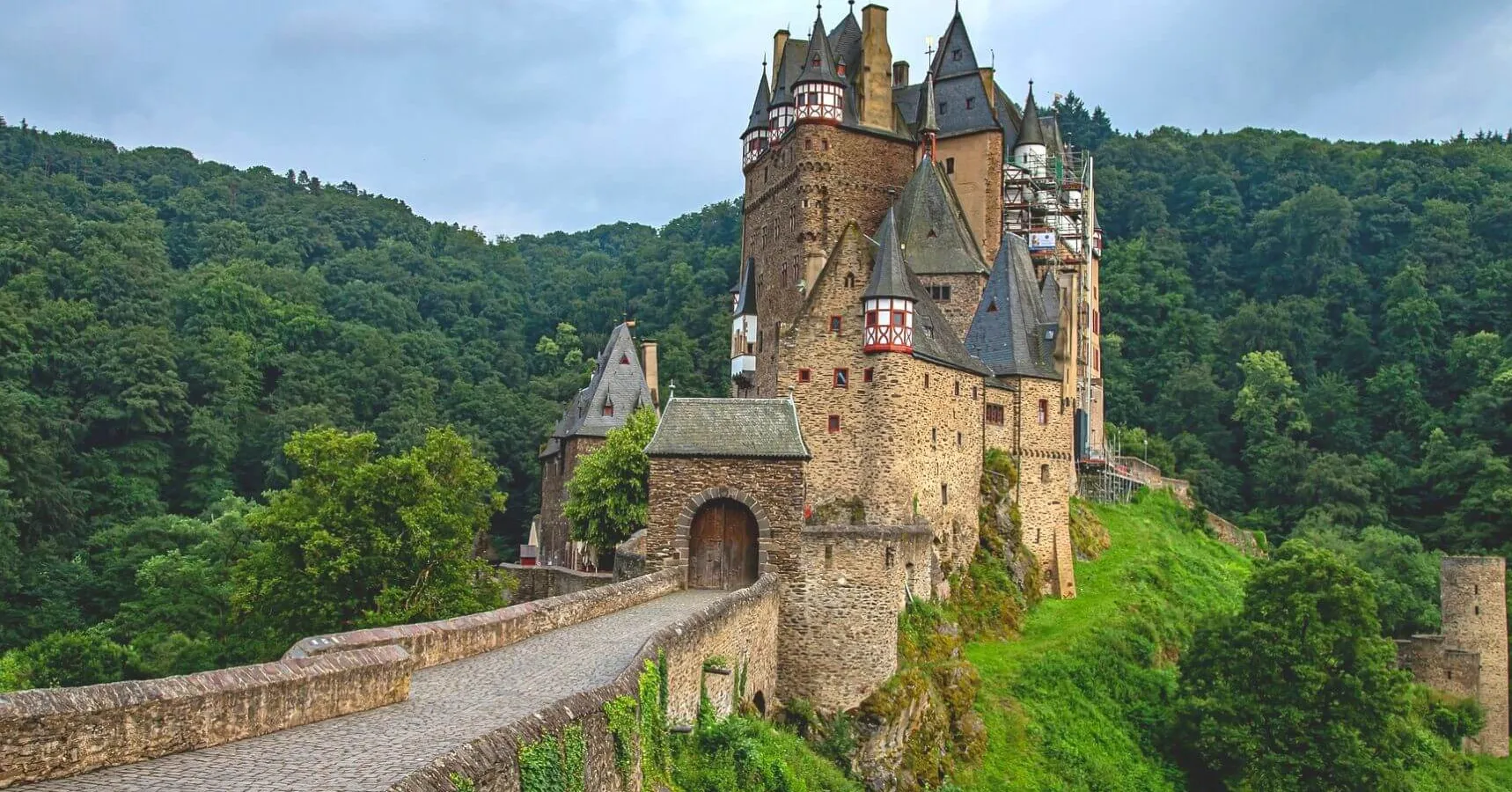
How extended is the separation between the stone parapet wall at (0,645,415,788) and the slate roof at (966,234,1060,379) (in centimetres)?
2953

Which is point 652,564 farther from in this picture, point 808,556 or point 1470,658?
point 1470,658

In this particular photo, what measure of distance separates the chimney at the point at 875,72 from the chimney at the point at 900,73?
16.4 ft

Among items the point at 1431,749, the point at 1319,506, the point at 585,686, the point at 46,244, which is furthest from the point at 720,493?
the point at 46,244

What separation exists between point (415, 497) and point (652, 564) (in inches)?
282

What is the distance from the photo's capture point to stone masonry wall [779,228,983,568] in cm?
3272

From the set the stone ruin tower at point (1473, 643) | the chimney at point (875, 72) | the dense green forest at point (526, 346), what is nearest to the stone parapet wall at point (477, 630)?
the dense green forest at point (526, 346)

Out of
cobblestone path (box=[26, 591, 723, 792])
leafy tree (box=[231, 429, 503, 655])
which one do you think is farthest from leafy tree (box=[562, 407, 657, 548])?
cobblestone path (box=[26, 591, 723, 792])

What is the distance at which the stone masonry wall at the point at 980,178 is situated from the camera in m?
45.7

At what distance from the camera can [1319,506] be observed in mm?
65375

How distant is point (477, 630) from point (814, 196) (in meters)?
27.4

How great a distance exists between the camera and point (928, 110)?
46688mm

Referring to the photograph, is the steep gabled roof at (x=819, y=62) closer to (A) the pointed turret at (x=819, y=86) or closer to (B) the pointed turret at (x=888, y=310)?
(A) the pointed turret at (x=819, y=86)

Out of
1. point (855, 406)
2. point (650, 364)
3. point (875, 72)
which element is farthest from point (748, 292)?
point (855, 406)

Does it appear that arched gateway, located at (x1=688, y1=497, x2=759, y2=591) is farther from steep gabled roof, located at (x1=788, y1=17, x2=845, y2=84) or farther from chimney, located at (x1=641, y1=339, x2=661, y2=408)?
chimney, located at (x1=641, y1=339, x2=661, y2=408)
